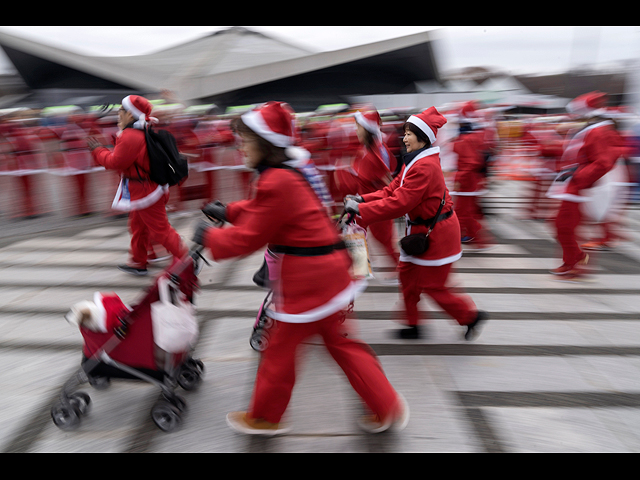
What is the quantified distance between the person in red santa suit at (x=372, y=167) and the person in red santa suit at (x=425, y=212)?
50.5 inches

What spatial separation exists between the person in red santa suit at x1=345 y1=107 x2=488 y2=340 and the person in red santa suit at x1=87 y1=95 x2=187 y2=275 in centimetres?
218

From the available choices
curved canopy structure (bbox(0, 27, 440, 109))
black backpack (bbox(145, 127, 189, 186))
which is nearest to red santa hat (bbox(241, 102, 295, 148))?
black backpack (bbox(145, 127, 189, 186))

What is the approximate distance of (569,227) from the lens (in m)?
5.27

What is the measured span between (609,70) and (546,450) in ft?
79.1

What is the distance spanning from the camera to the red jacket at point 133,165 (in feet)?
14.9

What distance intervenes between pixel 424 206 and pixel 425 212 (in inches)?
1.6

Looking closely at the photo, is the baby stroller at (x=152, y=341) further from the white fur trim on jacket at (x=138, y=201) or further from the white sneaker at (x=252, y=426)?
the white fur trim on jacket at (x=138, y=201)

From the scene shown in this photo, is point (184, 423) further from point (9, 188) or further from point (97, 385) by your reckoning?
point (9, 188)

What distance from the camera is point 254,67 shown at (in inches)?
1169

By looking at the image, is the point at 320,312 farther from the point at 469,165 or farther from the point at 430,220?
the point at 469,165

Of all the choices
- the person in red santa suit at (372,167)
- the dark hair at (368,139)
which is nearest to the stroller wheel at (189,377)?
the person in red santa suit at (372,167)

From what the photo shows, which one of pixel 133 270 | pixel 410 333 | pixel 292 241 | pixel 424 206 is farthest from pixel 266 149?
pixel 133 270

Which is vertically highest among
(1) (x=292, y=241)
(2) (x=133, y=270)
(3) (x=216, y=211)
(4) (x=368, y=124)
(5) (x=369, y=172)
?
(3) (x=216, y=211)

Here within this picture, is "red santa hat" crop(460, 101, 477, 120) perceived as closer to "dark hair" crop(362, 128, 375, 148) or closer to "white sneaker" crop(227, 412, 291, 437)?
"dark hair" crop(362, 128, 375, 148)
